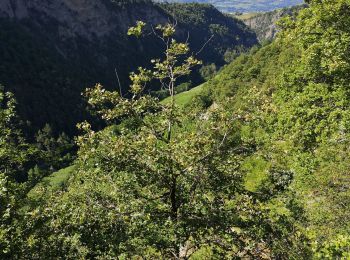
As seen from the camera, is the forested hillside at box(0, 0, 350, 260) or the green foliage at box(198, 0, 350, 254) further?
the green foliage at box(198, 0, 350, 254)

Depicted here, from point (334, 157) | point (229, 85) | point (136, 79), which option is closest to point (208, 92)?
point (229, 85)

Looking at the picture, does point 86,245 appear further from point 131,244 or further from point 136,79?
point 136,79

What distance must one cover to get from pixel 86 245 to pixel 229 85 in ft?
376

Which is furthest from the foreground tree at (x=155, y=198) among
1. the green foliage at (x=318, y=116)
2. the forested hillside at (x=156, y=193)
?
the green foliage at (x=318, y=116)

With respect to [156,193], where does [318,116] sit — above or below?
below

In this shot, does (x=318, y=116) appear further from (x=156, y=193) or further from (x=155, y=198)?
(x=155, y=198)

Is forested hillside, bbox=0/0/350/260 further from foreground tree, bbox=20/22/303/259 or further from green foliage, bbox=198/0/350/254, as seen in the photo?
green foliage, bbox=198/0/350/254

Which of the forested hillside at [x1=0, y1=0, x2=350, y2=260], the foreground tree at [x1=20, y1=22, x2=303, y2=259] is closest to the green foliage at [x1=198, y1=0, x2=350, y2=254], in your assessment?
the forested hillside at [x1=0, y1=0, x2=350, y2=260]

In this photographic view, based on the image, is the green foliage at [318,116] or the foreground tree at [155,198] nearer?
the foreground tree at [155,198]

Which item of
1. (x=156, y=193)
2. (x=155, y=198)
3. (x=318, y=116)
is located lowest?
(x=318, y=116)

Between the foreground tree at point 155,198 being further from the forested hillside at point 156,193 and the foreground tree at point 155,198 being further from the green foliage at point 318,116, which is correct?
the green foliage at point 318,116

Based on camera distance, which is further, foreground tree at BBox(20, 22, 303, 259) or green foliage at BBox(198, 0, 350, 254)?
green foliage at BBox(198, 0, 350, 254)

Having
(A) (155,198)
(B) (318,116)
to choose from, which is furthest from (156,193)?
(B) (318,116)

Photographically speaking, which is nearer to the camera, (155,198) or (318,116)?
(155,198)
